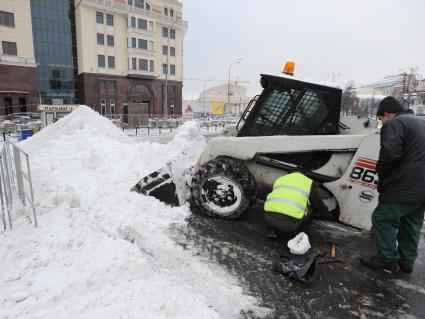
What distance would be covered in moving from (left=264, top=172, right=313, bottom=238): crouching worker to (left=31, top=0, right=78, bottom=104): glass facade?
43.7 m

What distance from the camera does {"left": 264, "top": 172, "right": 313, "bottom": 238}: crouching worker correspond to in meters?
3.60

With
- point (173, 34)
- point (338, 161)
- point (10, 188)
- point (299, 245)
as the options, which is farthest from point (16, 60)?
point (299, 245)

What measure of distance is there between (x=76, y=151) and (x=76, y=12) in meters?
40.5

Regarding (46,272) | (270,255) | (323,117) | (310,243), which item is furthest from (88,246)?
(323,117)

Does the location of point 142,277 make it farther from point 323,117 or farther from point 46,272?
point 323,117

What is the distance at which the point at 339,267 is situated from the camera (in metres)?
3.49

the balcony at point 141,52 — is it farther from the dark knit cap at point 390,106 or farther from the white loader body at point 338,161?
the dark knit cap at point 390,106

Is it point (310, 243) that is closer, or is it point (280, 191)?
point (280, 191)

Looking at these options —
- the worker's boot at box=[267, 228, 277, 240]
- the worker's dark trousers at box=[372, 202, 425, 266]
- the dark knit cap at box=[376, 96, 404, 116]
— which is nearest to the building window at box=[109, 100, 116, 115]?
the worker's boot at box=[267, 228, 277, 240]

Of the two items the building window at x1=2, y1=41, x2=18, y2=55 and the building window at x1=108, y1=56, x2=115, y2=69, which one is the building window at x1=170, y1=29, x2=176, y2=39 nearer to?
the building window at x1=108, y1=56, x2=115, y2=69

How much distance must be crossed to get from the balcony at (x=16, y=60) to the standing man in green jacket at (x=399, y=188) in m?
38.8

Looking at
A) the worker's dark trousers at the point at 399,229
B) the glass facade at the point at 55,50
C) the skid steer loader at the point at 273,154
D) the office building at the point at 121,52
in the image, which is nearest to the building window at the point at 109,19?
the office building at the point at 121,52

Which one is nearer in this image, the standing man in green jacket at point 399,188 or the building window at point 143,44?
the standing man in green jacket at point 399,188

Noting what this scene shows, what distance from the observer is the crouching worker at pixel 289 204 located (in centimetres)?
360
